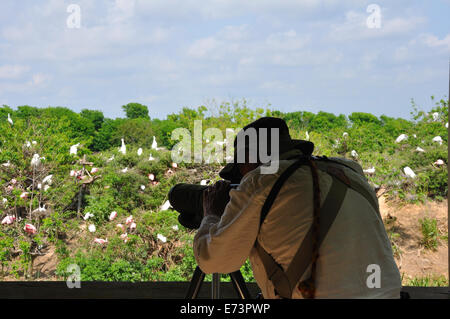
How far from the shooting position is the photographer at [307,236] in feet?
2.68

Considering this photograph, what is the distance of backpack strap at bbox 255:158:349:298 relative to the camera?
818 mm

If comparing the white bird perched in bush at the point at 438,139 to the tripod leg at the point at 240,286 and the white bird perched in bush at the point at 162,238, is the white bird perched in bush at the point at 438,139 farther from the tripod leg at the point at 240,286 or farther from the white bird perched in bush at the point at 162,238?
the tripod leg at the point at 240,286

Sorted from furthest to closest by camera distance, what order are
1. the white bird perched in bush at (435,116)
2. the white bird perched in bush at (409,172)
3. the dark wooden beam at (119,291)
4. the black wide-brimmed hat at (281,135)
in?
the white bird perched in bush at (435,116) → the white bird perched in bush at (409,172) → the dark wooden beam at (119,291) → the black wide-brimmed hat at (281,135)

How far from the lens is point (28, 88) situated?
12.3 ft

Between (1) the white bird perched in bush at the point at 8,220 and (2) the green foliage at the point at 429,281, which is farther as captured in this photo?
(1) the white bird perched in bush at the point at 8,220

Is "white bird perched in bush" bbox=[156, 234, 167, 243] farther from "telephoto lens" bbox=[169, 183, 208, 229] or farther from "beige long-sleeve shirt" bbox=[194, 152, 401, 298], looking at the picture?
"beige long-sleeve shirt" bbox=[194, 152, 401, 298]

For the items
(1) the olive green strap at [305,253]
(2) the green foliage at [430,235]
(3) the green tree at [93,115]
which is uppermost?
(3) the green tree at [93,115]

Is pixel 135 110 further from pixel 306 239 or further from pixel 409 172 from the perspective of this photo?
pixel 306 239

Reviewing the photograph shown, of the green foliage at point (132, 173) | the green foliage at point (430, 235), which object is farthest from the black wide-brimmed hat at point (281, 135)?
the green foliage at point (430, 235)

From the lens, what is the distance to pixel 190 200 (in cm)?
102

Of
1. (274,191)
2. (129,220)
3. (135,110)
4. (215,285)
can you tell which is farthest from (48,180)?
(274,191)

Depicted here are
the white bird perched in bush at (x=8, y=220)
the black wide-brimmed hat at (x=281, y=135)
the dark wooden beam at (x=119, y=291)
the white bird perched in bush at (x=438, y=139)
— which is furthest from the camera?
the white bird perched in bush at (x=438, y=139)

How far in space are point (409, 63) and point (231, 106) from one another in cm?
152

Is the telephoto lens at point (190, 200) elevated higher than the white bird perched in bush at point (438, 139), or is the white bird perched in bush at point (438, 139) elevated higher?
the white bird perched in bush at point (438, 139)
